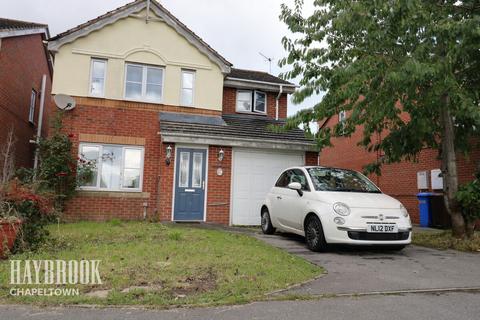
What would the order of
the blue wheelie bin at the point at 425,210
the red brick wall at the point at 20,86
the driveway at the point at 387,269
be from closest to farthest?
the driveway at the point at 387,269 < the blue wheelie bin at the point at 425,210 < the red brick wall at the point at 20,86

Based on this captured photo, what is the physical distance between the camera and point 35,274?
5.36 m

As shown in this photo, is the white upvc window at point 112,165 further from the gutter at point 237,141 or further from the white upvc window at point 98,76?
the white upvc window at point 98,76

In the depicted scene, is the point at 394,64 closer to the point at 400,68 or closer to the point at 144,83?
the point at 400,68

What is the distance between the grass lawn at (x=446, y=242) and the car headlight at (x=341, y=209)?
296 cm

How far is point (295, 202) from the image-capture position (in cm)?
849

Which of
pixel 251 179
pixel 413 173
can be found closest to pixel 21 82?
pixel 251 179

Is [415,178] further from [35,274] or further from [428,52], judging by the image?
[35,274]

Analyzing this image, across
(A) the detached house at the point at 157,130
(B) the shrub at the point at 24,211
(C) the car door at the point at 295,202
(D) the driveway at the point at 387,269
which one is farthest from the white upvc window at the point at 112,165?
(D) the driveway at the point at 387,269

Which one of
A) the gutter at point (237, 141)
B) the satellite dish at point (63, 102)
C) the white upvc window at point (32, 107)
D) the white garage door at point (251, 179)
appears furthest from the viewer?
the white upvc window at point (32, 107)

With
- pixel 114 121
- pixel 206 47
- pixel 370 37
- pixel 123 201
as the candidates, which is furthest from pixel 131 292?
pixel 206 47

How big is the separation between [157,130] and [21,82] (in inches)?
257

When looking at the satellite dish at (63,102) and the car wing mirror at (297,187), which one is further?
the satellite dish at (63,102)

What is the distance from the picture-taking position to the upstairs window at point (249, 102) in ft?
50.3

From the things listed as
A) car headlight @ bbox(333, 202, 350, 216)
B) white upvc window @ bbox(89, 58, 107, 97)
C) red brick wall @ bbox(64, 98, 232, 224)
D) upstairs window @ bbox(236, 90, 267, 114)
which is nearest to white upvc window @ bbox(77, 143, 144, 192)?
red brick wall @ bbox(64, 98, 232, 224)
